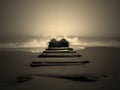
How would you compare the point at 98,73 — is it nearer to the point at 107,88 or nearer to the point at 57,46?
the point at 107,88

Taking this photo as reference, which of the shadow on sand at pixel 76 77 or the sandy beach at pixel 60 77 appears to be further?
the shadow on sand at pixel 76 77

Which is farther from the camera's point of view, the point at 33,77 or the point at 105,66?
the point at 105,66

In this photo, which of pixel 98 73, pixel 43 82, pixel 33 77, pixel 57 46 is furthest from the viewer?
pixel 57 46

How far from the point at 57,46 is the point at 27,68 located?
509 cm

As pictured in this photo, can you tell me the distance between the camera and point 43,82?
5242 mm

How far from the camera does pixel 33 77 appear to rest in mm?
5785

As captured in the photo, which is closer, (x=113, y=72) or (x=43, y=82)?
(x=43, y=82)

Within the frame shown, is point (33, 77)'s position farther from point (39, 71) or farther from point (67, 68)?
point (67, 68)

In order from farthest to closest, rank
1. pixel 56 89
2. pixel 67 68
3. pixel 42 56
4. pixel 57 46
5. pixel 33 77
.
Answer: pixel 57 46
pixel 42 56
pixel 67 68
pixel 33 77
pixel 56 89

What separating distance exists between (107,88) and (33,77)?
6.54 ft

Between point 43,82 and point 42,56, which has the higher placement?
point 42,56

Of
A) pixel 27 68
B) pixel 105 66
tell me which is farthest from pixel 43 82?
pixel 105 66

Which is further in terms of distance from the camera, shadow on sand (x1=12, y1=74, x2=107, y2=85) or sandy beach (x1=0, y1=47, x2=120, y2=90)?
shadow on sand (x1=12, y1=74, x2=107, y2=85)

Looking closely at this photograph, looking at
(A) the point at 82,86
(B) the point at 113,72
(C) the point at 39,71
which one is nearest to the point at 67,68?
(C) the point at 39,71
